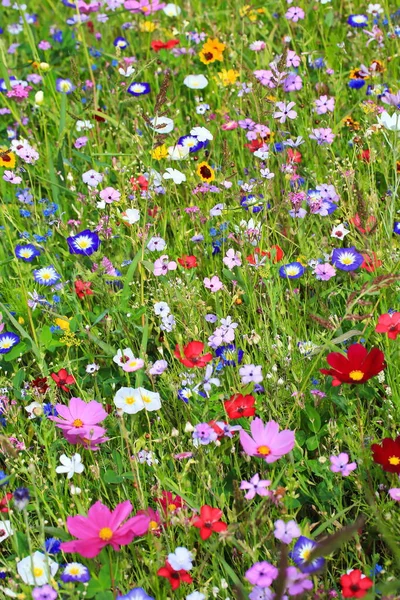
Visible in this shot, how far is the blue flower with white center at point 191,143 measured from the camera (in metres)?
2.92

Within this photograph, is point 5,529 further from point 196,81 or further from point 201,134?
point 196,81

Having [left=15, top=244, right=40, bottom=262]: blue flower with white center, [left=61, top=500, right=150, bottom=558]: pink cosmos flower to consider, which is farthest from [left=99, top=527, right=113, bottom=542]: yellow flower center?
[left=15, top=244, right=40, bottom=262]: blue flower with white center

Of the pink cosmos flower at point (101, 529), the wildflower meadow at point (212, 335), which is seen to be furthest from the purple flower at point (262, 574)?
the pink cosmos flower at point (101, 529)

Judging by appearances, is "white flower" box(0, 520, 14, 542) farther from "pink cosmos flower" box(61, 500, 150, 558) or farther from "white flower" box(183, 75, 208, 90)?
"white flower" box(183, 75, 208, 90)

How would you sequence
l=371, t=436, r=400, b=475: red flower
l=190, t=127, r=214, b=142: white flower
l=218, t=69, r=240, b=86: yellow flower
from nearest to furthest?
1. l=371, t=436, r=400, b=475: red flower
2. l=190, t=127, r=214, b=142: white flower
3. l=218, t=69, r=240, b=86: yellow flower

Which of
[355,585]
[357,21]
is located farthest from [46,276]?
[357,21]

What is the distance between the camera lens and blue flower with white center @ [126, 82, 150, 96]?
11.0ft

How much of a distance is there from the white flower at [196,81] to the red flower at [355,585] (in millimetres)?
2417

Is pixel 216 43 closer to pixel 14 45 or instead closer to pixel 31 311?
pixel 14 45

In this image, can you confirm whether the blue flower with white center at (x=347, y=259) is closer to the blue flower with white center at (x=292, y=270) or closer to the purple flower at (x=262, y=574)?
the blue flower with white center at (x=292, y=270)

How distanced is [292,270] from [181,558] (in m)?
1.08

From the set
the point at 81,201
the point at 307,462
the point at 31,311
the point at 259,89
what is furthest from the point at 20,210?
the point at 307,462

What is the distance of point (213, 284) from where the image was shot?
2350 millimetres

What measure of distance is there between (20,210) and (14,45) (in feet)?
4.78
